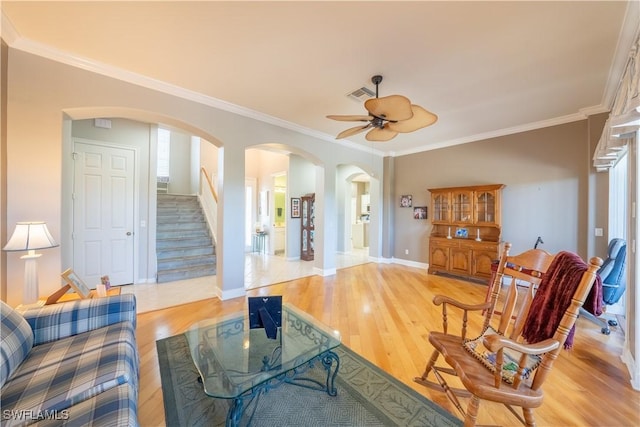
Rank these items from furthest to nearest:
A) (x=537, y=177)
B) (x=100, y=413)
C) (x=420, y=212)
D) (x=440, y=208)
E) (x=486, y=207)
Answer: (x=420, y=212), (x=440, y=208), (x=486, y=207), (x=537, y=177), (x=100, y=413)

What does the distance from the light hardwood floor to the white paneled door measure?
176 cm

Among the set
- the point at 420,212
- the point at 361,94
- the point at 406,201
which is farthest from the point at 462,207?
the point at 361,94

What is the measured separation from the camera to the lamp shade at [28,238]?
2.00m

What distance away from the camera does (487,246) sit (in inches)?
177

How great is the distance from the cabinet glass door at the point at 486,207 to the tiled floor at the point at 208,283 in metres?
2.87

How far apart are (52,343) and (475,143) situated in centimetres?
638

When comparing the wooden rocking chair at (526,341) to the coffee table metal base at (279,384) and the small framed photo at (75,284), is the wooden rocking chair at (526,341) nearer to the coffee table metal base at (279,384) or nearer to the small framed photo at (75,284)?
the coffee table metal base at (279,384)

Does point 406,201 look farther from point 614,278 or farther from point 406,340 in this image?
point 406,340

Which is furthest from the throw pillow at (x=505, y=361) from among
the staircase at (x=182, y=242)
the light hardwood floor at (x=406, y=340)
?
the staircase at (x=182, y=242)

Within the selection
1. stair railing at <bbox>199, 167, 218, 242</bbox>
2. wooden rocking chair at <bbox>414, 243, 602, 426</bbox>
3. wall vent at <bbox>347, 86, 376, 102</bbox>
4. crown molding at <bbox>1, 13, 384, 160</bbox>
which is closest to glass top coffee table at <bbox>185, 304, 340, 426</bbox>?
wooden rocking chair at <bbox>414, 243, 602, 426</bbox>

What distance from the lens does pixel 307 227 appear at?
6910mm

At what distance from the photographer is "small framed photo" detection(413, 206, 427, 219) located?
576 cm

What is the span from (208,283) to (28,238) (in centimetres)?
272

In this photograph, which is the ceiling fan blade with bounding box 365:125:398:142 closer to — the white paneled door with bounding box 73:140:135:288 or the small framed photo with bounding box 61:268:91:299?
the small framed photo with bounding box 61:268:91:299
